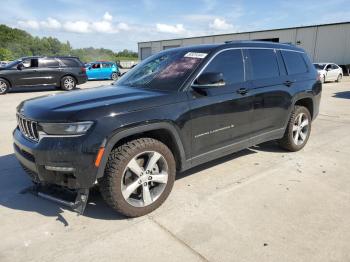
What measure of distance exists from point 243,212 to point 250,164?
1.55m

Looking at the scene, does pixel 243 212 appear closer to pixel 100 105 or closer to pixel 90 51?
pixel 100 105

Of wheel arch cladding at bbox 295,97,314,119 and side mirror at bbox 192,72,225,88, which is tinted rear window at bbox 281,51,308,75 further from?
side mirror at bbox 192,72,225,88

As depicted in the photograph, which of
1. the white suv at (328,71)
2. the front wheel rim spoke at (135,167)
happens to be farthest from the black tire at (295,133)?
the white suv at (328,71)

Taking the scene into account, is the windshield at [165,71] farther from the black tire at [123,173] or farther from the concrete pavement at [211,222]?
the concrete pavement at [211,222]

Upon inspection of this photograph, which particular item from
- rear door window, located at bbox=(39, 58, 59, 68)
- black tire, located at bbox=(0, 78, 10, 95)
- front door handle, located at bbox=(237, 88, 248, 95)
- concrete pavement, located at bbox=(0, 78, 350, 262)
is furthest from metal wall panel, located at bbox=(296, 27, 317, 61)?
concrete pavement, located at bbox=(0, 78, 350, 262)

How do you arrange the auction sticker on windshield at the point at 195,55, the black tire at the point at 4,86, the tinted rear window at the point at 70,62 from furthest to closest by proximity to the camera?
the tinted rear window at the point at 70,62, the black tire at the point at 4,86, the auction sticker on windshield at the point at 195,55

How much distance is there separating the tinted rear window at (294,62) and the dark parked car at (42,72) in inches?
508

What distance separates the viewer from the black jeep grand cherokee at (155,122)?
3.01 m

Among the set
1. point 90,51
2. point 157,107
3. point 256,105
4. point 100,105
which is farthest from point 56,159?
point 90,51

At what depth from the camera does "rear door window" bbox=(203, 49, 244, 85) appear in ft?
13.3

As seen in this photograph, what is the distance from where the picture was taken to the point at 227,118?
13.4 ft

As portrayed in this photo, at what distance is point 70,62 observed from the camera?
53.6 ft

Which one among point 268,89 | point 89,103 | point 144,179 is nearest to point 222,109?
point 268,89

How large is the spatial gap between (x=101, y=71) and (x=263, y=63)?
19.7 metres
